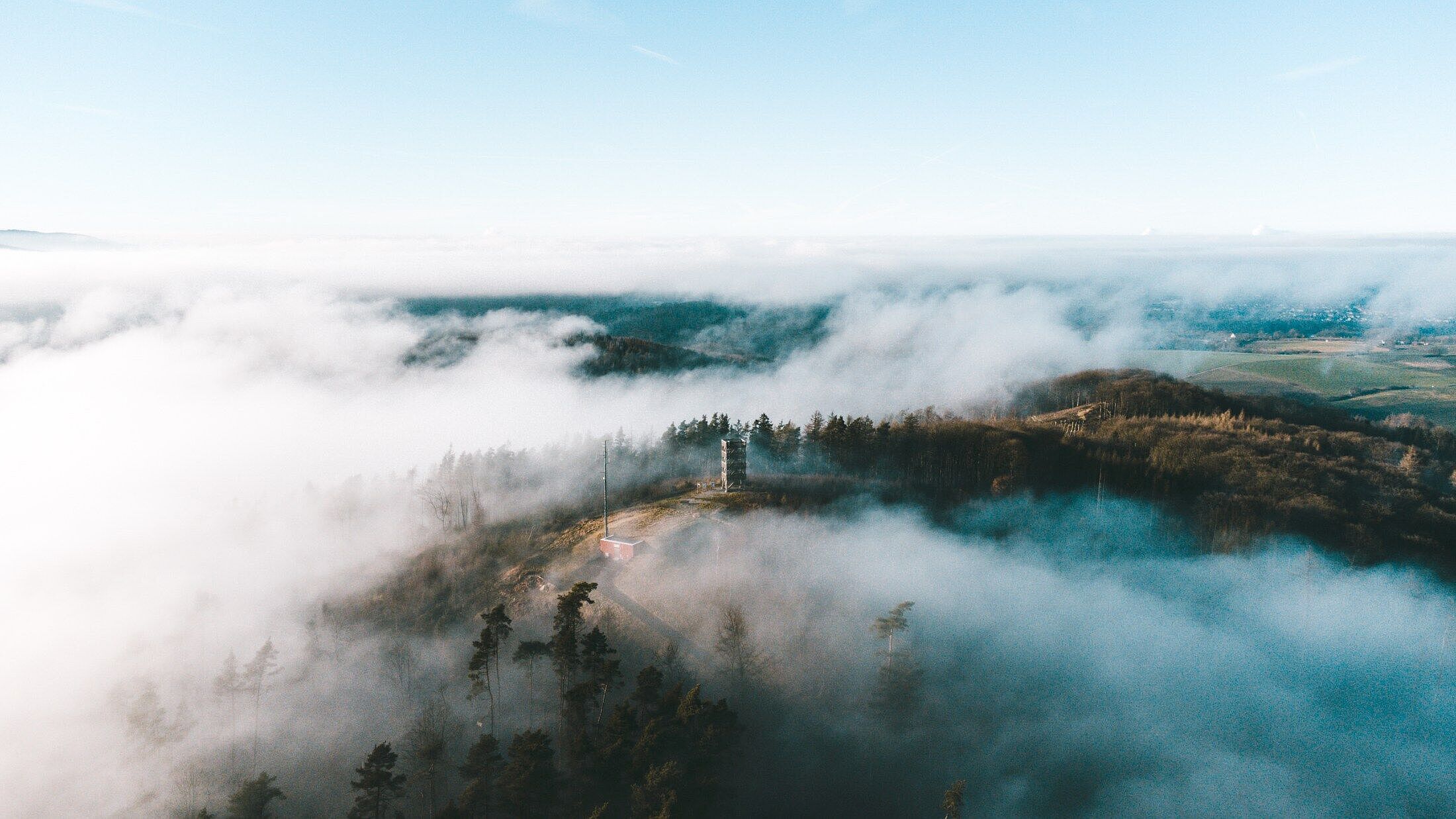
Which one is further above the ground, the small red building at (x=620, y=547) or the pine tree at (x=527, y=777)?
the small red building at (x=620, y=547)

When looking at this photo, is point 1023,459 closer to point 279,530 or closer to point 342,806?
point 342,806

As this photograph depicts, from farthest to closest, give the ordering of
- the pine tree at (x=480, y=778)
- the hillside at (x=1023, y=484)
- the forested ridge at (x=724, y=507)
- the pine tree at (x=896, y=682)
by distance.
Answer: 1. the hillside at (x=1023, y=484)
2. the pine tree at (x=896, y=682)
3. the forested ridge at (x=724, y=507)
4. the pine tree at (x=480, y=778)

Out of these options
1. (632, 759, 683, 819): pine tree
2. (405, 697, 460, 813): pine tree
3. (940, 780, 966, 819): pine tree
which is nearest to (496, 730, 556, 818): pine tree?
(632, 759, 683, 819): pine tree

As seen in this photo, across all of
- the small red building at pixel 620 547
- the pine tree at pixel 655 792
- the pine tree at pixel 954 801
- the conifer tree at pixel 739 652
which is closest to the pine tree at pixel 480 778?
the pine tree at pixel 655 792

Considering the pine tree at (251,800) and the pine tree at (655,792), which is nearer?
the pine tree at (251,800)

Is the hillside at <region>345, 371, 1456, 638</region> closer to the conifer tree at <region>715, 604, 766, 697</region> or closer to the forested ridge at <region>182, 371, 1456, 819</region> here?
the forested ridge at <region>182, 371, 1456, 819</region>

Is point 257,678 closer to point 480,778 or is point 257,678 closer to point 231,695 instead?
point 231,695

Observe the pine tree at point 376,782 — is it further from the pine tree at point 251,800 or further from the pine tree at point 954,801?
the pine tree at point 954,801
